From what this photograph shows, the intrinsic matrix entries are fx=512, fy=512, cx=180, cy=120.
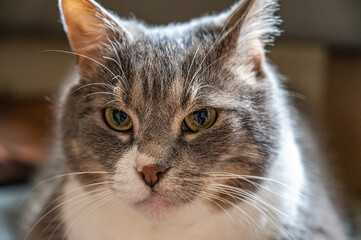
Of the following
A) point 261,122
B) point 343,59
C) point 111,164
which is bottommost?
point 111,164

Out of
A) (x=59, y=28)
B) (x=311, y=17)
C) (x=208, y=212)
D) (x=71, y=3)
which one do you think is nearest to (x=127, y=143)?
(x=208, y=212)

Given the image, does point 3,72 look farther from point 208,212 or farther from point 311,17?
point 208,212

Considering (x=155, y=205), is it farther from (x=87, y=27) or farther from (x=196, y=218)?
(x=87, y=27)

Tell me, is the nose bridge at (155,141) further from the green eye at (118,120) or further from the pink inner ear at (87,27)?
the pink inner ear at (87,27)

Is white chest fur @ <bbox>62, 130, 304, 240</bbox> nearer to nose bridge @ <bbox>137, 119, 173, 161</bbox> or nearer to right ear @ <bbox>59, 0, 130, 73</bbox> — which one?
nose bridge @ <bbox>137, 119, 173, 161</bbox>

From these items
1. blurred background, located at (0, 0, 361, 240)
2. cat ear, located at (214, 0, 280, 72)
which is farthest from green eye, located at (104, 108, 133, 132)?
blurred background, located at (0, 0, 361, 240)

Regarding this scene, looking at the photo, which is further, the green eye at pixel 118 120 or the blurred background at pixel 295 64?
the blurred background at pixel 295 64

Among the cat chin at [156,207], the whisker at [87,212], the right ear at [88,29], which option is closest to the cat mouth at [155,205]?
the cat chin at [156,207]
